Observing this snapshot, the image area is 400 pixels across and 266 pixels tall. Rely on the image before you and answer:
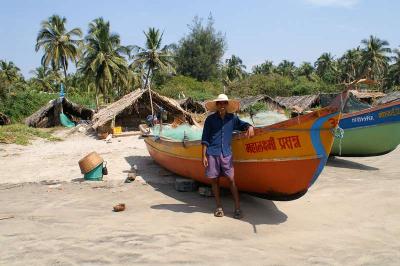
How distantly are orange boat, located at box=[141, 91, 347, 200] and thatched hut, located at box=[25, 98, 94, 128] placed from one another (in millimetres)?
20967

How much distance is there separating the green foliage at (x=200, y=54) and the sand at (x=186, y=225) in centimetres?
4080

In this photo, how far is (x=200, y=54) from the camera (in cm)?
4828

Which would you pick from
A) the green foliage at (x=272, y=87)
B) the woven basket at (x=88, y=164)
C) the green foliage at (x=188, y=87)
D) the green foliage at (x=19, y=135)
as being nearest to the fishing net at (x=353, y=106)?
the woven basket at (x=88, y=164)

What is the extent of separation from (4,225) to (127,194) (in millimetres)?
2295

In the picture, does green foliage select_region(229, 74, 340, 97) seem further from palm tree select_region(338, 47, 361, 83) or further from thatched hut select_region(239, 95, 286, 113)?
thatched hut select_region(239, 95, 286, 113)

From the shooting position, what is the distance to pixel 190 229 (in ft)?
15.4

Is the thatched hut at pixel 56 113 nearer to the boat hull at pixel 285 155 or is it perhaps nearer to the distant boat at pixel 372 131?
the distant boat at pixel 372 131

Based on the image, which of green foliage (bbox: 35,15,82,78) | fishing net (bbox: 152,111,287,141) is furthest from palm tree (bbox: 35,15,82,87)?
fishing net (bbox: 152,111,287,141)

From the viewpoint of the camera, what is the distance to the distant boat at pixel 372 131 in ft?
29.7

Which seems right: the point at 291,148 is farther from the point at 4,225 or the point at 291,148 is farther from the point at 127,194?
the point at 4,225

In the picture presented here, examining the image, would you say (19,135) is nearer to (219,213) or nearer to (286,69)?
(219,213)

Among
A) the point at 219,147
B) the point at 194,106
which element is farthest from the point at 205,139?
the point at 194,106

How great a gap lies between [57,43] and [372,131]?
3031cm

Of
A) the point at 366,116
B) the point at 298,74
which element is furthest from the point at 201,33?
the point at 366,116
